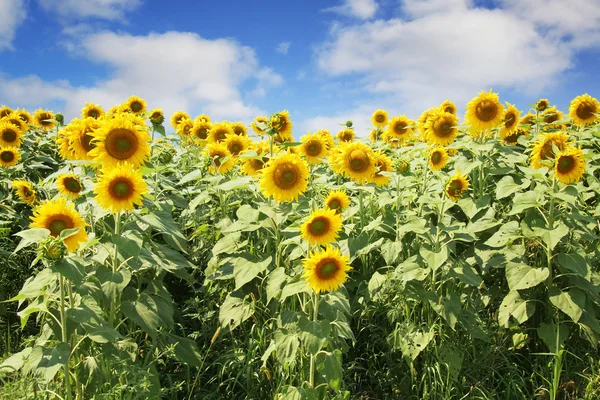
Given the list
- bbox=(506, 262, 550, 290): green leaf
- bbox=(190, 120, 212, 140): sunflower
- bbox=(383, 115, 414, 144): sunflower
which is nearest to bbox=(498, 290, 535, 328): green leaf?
bbox=(506, 262, 550, 290): green leaf

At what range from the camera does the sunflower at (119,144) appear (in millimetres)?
3326

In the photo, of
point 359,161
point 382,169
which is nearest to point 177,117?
point 382,169

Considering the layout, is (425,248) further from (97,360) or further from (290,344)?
(97,360)

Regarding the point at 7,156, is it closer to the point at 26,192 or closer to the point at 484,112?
the point at 26,192

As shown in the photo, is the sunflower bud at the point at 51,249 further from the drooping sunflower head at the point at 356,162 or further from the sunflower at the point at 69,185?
the drooping sunflower head at the point at 356,162

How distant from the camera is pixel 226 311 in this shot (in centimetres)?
375

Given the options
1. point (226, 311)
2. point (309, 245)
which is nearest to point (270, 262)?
point (226, 311)

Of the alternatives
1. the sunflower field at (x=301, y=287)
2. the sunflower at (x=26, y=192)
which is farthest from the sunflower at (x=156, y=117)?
the sunflower at (x=26, y=192)

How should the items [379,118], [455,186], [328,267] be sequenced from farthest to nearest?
[379,118], [455,186], [328,267]

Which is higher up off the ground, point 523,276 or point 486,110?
point 486,110

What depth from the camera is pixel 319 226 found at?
3.05m

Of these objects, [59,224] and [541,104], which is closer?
[59,224]

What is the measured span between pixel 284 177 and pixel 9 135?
15.7 feet

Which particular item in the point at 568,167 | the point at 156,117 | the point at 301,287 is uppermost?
the point at 156,117
